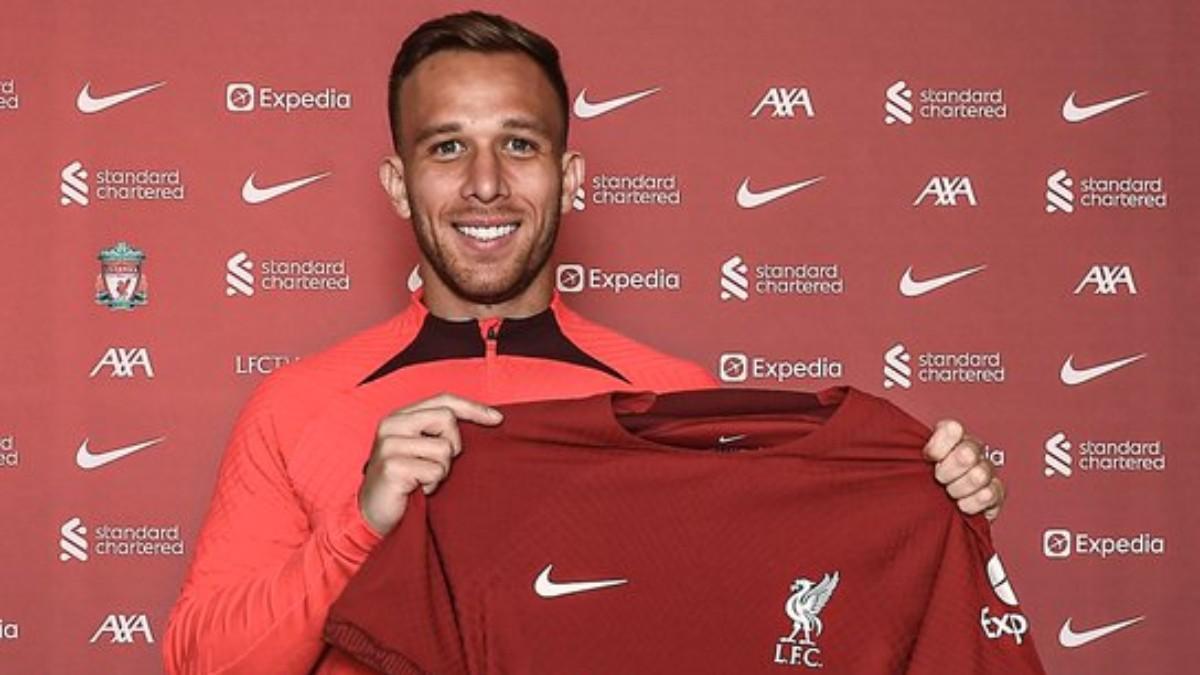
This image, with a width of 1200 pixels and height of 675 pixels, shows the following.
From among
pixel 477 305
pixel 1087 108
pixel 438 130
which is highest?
pixel 1087 108

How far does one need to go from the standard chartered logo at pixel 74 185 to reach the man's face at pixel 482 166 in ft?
4.36

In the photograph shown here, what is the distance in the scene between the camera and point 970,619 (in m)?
1.46

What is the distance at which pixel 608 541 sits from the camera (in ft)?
4.84

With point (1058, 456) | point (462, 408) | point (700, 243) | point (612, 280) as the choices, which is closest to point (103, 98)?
point (612, 280)

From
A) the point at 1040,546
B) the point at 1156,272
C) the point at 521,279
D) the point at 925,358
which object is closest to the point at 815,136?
the point at 925,358

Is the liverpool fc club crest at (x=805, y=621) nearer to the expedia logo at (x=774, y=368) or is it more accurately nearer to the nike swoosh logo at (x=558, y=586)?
the nike swoosh logo at (x=558, y=586)

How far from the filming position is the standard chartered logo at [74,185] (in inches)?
111

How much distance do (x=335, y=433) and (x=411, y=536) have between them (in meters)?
0.29

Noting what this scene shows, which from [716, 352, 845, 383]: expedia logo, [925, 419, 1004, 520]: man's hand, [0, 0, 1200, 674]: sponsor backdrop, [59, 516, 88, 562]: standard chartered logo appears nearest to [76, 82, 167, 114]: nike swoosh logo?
[0, 0, 1200, 674]: sponsor backdrop

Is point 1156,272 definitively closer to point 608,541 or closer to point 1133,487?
point 1133,487

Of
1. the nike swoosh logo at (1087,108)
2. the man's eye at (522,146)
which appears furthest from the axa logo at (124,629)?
the nike swoosh logo at (1087,108)

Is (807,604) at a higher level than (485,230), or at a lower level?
lower

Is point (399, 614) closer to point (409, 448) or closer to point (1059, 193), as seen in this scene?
point (409, 448)

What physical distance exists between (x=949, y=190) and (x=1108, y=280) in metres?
0.39
